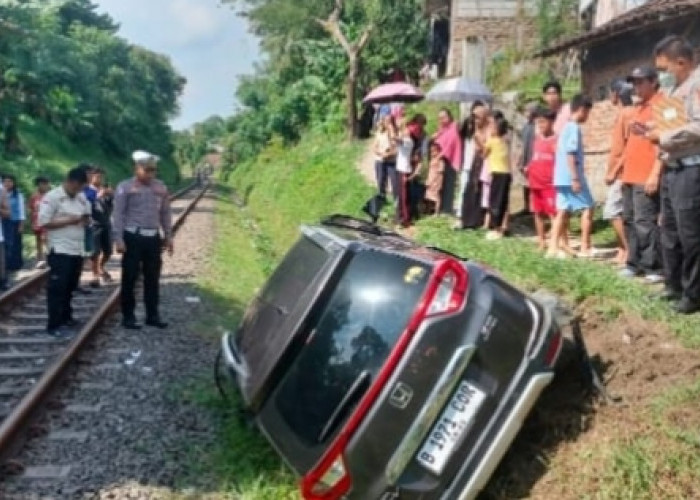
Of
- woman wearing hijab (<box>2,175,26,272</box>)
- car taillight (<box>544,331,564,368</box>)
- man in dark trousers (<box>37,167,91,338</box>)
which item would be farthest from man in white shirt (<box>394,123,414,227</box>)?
car taillight (<box>544,331,564,368</box>)

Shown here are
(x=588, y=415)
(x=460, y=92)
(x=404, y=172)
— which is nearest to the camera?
(x=588, y=415)

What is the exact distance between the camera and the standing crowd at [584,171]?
601cm

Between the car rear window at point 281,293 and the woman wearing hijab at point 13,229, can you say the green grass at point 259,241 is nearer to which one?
the car rear window at point 281,293

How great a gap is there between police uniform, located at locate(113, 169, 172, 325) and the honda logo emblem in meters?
5.53

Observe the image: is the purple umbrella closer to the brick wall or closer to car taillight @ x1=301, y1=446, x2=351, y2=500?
car taillight @ x1=301, y1=446, x2=351, y2=500

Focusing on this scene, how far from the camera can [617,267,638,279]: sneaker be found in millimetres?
7496

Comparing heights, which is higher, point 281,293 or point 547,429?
point 281,293

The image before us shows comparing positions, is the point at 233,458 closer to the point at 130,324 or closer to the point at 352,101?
the point at 130,324

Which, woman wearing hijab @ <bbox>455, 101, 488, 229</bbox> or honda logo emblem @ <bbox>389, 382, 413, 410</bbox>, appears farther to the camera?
woman wearing hijab @ <bbox>455, 101, 488, 229</bbox>

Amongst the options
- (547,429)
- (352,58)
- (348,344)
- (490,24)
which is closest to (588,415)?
(547,429)

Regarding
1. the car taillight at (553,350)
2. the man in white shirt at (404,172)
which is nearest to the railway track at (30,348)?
the car taillight at (553,350)

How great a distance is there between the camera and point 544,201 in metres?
9.62

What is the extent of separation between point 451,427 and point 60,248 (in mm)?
5875

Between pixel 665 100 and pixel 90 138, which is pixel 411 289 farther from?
pixel 90 138
